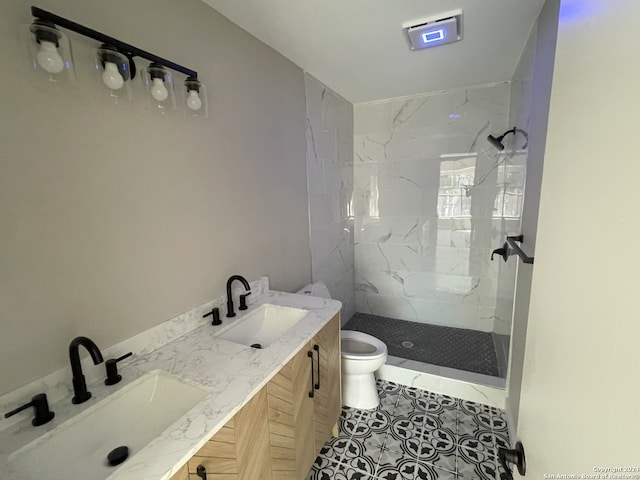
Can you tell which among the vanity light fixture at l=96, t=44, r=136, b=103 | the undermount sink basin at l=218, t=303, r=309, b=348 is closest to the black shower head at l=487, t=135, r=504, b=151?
the undermount sink basin at l=218, t=303, r=309, b=348

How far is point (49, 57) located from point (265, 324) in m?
1.32

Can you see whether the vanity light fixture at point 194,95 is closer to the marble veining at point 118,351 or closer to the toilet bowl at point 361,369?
the marble veining at point 118,351

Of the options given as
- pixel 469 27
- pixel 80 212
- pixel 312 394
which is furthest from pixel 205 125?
pixel 469 27

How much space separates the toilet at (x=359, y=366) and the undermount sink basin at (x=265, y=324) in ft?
1.40

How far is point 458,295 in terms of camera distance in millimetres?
2811

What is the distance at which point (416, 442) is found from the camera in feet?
5.53

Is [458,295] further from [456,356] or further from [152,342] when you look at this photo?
[152,342]

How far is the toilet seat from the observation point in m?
1.86

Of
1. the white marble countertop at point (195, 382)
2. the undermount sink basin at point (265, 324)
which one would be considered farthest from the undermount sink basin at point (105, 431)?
the undermount sink basin at point (265, 324)

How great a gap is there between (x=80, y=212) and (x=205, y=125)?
25.6 inches

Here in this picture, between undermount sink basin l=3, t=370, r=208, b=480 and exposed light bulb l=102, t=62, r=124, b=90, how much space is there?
100cm

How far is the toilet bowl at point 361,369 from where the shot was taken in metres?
1.86

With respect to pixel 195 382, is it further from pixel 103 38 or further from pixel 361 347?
pixel 361 347

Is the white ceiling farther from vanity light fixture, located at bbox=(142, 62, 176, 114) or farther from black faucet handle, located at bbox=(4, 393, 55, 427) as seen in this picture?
black faucet handle, located at bbox=(4, 393, 55, 427)
